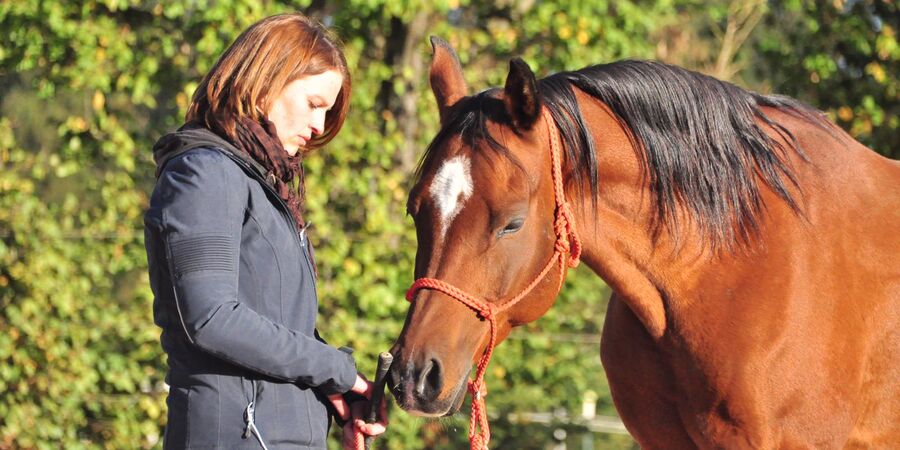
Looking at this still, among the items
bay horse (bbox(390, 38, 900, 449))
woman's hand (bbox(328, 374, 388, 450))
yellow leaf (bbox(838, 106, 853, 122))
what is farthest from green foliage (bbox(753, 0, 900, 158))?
woman's hand (bbox(328, 374, 388, 450))

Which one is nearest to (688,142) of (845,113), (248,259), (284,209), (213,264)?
(284,209)

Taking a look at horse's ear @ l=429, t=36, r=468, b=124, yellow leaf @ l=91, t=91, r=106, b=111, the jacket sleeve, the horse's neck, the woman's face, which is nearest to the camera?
the jacket sleeve

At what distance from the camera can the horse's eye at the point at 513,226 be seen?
7.82 feet

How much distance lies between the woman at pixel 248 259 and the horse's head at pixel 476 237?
0.55 feet

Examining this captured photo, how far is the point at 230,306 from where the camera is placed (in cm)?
197

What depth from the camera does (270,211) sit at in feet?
7.06

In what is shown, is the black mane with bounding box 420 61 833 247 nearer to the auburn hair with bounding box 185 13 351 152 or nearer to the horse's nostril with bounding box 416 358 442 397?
the auburn hair with bounding box 185 13 351 152

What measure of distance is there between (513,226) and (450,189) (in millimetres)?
171

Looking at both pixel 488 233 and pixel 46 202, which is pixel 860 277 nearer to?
pixel 488 233

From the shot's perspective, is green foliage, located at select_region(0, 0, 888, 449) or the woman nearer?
the woman

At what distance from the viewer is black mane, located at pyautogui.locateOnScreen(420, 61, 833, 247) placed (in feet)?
8.64

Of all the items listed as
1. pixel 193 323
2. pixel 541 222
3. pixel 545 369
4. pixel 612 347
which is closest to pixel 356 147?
pixel 545 369

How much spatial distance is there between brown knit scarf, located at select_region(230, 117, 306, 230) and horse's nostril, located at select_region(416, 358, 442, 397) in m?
0.42

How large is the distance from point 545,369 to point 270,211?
403cm
